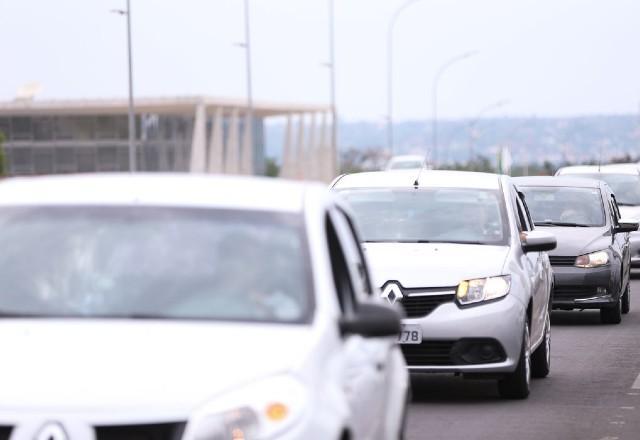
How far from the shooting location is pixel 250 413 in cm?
515

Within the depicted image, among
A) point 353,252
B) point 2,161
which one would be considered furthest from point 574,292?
point 2,161

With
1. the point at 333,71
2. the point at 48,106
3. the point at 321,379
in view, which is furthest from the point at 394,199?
the point at 48,106

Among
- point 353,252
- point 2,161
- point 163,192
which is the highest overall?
point 163,192

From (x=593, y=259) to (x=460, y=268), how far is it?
288 inches

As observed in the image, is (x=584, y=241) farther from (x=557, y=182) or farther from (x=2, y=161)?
(x=2, y=161)

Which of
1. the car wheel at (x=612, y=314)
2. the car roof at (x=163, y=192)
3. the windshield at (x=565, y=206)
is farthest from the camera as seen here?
the windshield at (x=565, y=206)

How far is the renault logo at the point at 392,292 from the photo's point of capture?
11906 mm

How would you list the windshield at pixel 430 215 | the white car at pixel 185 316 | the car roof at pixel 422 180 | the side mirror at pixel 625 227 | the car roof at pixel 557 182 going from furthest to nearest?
the car roof at pixel 557 182, the side mirror at pixel 625 227, the car roof at pixel 422 180, the windshield at pixel 430 215, the white car at pixel 185 316

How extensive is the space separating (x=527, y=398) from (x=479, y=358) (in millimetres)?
746

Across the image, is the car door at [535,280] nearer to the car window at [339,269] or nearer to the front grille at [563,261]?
the front grille at [563,261]

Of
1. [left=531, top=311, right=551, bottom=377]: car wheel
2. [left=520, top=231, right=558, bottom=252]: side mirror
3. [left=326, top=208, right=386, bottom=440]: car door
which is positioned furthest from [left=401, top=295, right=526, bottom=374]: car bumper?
[left=326, top=208, right=386, bottom=440]: car door

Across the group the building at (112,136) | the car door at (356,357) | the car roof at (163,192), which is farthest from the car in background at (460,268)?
the building at (112,136)

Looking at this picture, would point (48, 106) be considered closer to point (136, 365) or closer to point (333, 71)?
point (333, 71)

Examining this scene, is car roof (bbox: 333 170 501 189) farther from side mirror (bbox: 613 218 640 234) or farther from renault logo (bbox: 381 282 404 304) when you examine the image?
side mirror (bbox: 613 218 640 234)
